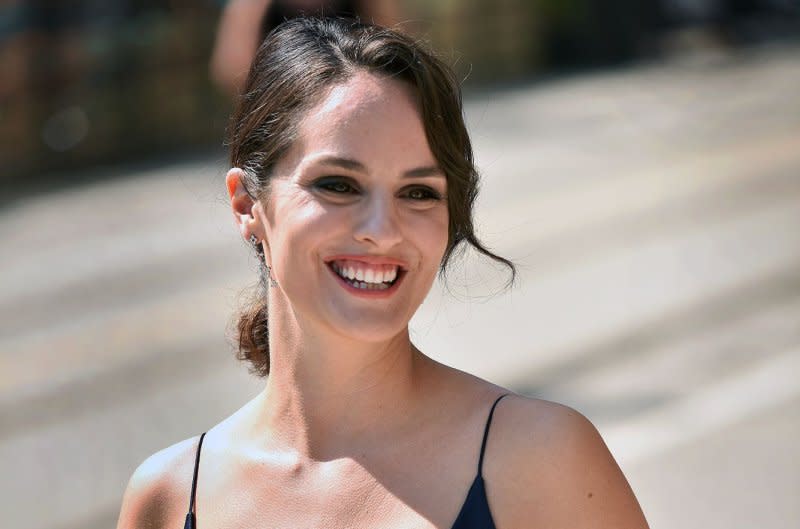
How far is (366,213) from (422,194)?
0.36 feet

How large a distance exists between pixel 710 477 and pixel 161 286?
421 centimetres

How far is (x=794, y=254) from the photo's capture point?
8.74 m

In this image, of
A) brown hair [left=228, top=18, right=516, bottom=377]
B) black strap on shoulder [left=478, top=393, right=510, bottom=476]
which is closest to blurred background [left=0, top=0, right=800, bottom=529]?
brown hair [left=228, top=18, right=516, bottom=377]

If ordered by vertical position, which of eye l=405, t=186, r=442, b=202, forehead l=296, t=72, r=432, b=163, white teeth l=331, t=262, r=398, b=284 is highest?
forehead l=296, t=72, r=432, b=163

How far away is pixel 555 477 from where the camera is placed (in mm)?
2137

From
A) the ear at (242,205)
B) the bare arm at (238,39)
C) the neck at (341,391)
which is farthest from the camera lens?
the bare arm at (238,39)

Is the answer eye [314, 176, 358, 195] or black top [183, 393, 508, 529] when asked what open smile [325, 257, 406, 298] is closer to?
eye [314, 176, 358, 195]

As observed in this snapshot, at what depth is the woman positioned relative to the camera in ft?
7.13

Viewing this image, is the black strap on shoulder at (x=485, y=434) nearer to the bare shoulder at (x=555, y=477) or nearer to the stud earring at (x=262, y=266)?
the bare shoulder at (x=555, y=477)

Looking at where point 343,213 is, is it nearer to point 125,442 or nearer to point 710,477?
point 710,477

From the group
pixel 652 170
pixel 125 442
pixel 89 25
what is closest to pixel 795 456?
pixel 125 442

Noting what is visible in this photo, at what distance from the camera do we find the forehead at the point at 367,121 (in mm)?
2232

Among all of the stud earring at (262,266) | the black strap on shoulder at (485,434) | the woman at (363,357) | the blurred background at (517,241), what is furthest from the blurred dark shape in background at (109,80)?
the black strap on shoulder at (485,434)

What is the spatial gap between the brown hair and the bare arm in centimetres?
219
